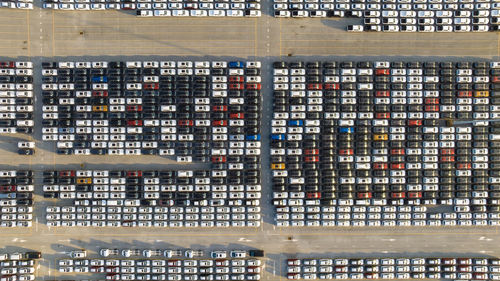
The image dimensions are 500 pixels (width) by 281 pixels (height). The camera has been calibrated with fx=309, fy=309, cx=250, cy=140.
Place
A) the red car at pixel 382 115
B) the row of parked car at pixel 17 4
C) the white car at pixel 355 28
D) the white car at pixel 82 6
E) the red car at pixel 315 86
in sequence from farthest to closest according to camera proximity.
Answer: the red car at pixel 382 115 → the red car at pixel 315 86 → the white car at pixel 355 28 → the white car at pixel 82 6 → the row of parked car at pixel 17 4

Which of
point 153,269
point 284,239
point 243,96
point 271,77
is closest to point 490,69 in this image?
point 271,77

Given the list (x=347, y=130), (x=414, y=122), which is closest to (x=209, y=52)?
(x=347, y=130)

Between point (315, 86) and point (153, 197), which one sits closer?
point (315, 86)

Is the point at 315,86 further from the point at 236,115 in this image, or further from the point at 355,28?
the point at 236,115

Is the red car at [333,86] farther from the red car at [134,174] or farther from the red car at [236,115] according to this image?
the red car at [134,174]

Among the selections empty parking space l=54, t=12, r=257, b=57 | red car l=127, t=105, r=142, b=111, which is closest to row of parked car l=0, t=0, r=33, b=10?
empty parking space l=54, t=12, r=257, b=57

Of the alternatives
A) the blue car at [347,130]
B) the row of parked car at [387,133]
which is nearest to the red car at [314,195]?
the row of parked car at [387,133]

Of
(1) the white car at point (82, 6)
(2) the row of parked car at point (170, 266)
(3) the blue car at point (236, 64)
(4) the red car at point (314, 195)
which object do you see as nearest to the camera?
(1) the white car at point (82, 6)
